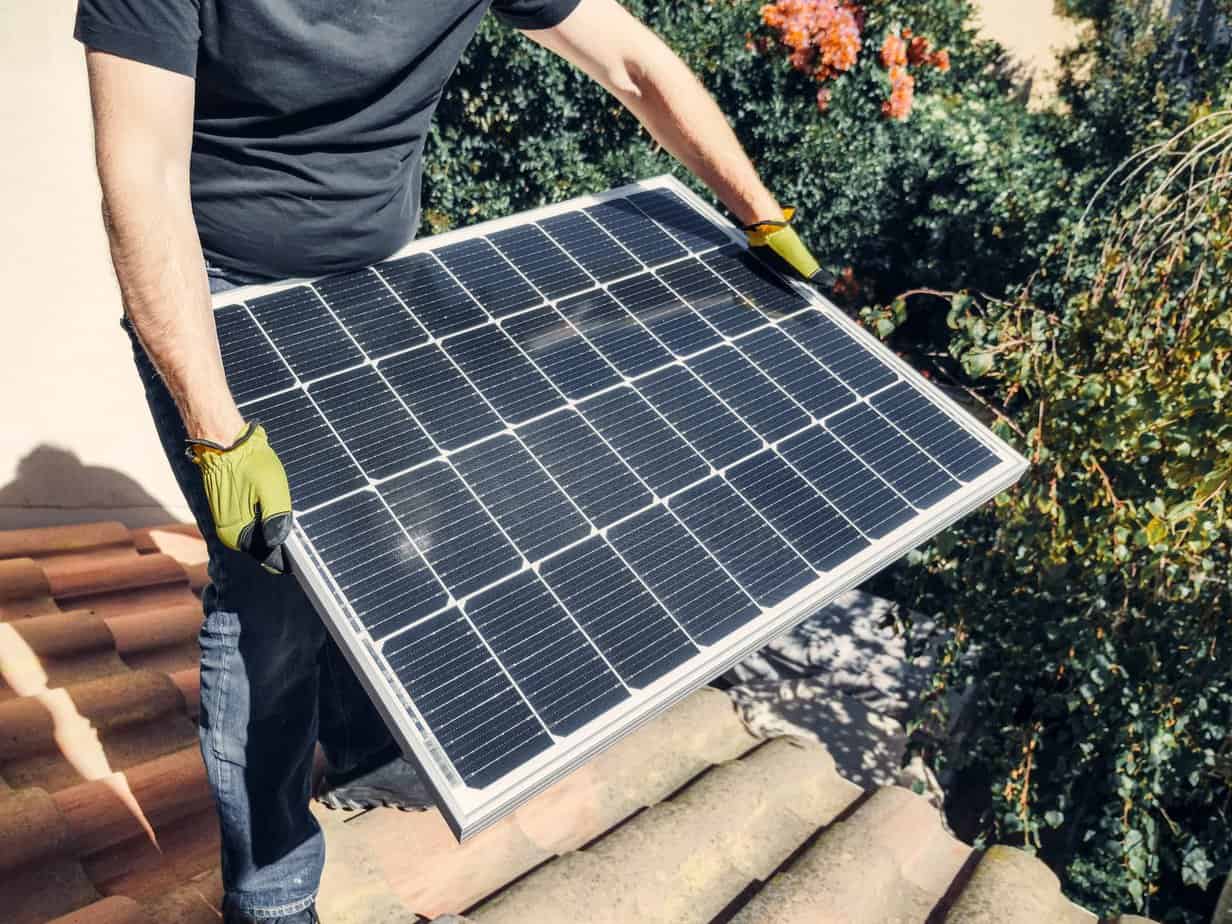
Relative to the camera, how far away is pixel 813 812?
3533mm

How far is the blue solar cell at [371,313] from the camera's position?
2.65 m

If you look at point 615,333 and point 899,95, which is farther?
point 899,95

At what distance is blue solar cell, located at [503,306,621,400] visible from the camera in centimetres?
274

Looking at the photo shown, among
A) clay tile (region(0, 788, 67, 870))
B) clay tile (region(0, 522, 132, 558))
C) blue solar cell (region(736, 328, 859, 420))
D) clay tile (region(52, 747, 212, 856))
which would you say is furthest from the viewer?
clay tile (region(0, 522, 132, 558))

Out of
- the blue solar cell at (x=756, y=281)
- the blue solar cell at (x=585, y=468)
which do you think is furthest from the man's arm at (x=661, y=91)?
the blue solar cell at (x=585, y=468)

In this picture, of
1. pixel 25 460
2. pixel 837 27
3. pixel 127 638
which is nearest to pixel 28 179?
pixel 25 460

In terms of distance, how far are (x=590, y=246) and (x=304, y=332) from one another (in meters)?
1.08

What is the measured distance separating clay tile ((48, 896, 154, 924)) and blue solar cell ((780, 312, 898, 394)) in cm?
245

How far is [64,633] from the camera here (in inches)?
136

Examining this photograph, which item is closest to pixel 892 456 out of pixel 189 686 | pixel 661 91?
pixel 661 91

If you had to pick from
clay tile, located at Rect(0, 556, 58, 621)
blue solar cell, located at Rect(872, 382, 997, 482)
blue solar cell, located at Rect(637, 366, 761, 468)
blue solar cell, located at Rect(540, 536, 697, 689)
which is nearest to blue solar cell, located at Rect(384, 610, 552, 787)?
blue solar cell, located at Rect(540, 536, 697, 689)

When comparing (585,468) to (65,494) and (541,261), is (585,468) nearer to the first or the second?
(541,261)

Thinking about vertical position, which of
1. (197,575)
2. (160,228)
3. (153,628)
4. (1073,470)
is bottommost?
(197,575)

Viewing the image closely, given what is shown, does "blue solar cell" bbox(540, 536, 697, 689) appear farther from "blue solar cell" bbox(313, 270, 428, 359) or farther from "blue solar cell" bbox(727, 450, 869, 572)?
"blue solar cell" bbox(313, 270, 428, 359)
